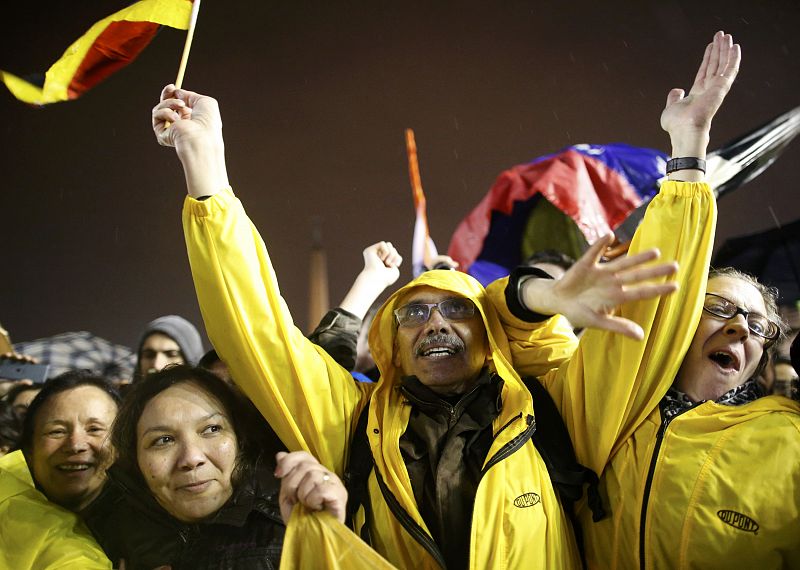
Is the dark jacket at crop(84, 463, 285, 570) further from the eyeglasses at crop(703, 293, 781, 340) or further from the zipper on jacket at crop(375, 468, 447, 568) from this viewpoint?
the eyeglasses at crop(703, 293, 781, 340)

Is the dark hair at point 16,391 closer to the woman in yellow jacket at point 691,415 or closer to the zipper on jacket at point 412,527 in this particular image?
the zipper on jacket at point 412,527

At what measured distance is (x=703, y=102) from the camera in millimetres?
1638

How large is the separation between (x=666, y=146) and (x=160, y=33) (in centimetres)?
478

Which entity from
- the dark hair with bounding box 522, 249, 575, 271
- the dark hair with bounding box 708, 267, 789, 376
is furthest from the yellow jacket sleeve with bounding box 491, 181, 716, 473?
the dark hair with bounding box 522, 249, 575, 271

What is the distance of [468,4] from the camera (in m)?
6.91

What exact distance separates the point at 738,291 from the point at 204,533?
4.23 feet

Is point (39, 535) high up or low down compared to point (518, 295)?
down

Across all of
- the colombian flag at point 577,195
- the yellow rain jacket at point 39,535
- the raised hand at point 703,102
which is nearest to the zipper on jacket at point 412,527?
the yellow rain jacket at point 39,535

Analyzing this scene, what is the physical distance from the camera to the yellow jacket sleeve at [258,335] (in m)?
1.64

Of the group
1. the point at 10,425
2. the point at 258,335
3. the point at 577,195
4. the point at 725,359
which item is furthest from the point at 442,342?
the point at 577,195

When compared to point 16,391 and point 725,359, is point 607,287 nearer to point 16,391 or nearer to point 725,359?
point 725,359

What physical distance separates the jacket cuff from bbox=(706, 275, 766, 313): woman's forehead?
374 mm

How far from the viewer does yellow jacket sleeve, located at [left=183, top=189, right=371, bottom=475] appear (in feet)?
5.37

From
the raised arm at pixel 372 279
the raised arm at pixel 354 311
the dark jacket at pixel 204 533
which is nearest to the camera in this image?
the dark jacket at pixel 204 533
